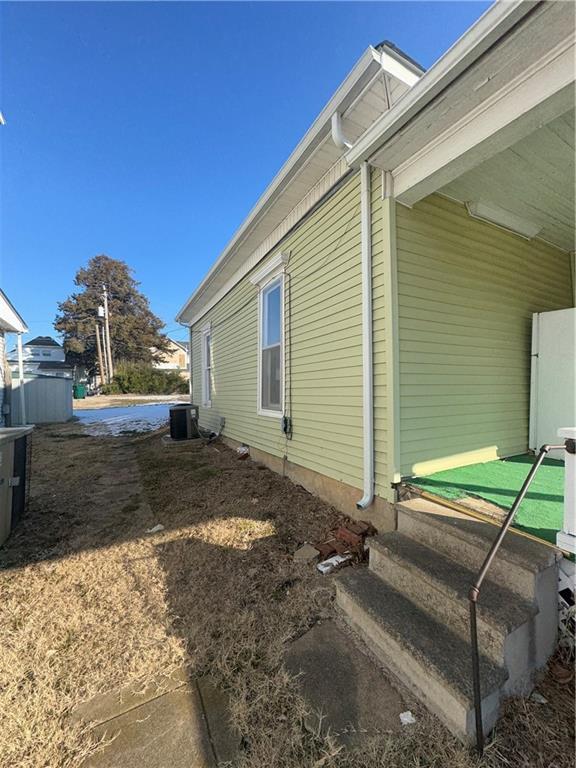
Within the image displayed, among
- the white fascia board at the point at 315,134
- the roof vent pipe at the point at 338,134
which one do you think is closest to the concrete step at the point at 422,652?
the roof vent pipe at the point at 338,134

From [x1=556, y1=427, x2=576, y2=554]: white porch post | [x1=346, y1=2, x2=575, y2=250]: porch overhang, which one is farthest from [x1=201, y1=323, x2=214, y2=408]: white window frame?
[x1=556, y1=427, x2=576, y2=554]: white porch post

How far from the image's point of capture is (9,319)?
30.8 ft

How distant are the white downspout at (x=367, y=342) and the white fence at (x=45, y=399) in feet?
46.0

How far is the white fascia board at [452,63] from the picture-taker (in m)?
1.47

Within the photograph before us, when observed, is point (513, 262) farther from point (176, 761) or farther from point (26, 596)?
point (26, 596)

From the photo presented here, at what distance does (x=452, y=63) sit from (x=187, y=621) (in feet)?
11.4

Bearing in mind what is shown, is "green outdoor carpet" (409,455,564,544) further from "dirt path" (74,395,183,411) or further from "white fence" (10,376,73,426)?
"dirt path" (74,395,183,411)

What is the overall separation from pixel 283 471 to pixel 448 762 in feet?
11.2

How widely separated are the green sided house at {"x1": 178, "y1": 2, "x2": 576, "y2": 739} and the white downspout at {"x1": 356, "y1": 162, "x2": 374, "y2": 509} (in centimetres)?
2

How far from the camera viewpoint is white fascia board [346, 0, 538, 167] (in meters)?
1.47

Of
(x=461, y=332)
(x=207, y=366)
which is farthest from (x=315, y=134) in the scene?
(x=207, y=366)

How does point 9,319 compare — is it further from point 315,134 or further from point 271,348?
point 315,134

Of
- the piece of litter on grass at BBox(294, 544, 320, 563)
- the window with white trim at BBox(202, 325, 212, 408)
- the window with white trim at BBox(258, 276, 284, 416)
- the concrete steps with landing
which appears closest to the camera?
the concrete steps with landing

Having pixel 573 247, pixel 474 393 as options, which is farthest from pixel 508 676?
pixel 573 247
